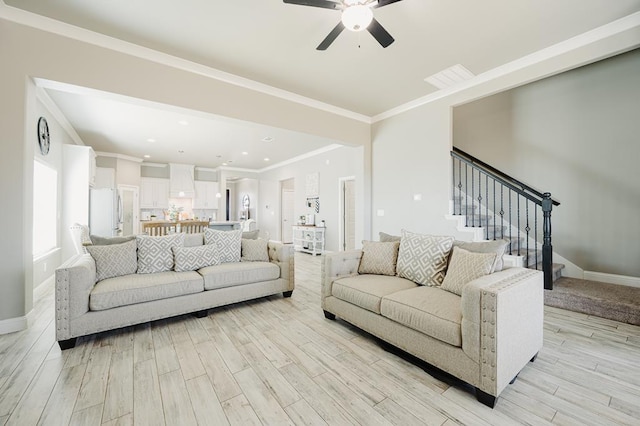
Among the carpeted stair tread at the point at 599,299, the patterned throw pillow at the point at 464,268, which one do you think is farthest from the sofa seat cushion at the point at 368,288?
the carpeted stair tread at the point at 599,299

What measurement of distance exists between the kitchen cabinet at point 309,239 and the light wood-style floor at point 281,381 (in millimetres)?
4506

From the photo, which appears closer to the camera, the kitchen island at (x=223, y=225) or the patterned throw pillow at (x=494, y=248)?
the patterned throw pillow at (x=494, y=248)

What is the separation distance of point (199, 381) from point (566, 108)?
19.1 ft

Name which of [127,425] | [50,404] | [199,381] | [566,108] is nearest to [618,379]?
[199,381]

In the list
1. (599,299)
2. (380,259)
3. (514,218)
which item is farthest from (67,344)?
(514,218)

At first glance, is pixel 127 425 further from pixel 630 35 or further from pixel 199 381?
pixel 630 35

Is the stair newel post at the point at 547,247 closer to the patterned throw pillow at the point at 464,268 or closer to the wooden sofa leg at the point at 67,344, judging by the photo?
the patterned throw pillow at the point at 464,268

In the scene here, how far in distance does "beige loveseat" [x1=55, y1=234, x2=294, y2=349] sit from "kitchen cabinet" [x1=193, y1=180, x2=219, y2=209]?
6.86 metres

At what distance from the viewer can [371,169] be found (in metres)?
5.39

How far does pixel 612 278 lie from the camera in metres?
3.68

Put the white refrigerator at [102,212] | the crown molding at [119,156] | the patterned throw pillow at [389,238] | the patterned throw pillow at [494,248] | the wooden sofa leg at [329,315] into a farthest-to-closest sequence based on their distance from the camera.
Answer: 1. the crown molding at [119,156]
2. the white refrigerator at [102,212]
3. the patterned throw pillow at [389,238]
4. the wooden sofa leg at [329,315]
5. the patterned throw pillow at [494,248]

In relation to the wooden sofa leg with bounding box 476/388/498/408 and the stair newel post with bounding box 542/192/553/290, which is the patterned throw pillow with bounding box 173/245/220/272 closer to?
the wooden sofa leg with bounding box 476/388/498/408

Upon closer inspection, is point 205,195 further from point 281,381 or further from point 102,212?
point 281,381

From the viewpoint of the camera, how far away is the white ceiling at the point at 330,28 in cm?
246
